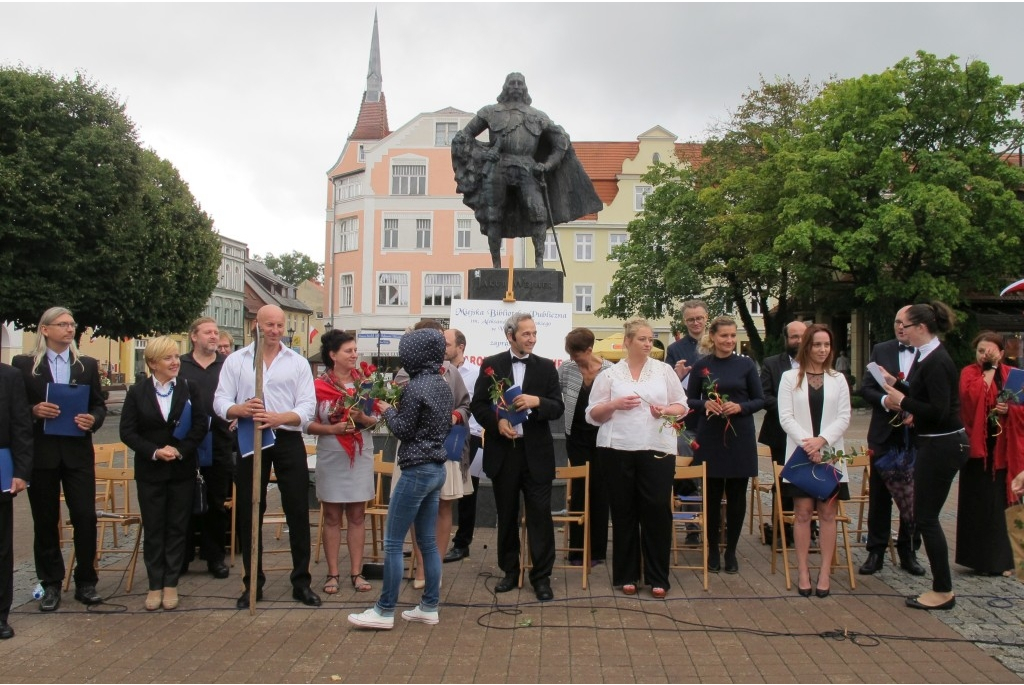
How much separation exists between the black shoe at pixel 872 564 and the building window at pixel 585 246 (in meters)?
46.6

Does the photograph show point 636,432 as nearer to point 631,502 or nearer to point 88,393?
point 631,502

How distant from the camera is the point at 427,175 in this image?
168ft

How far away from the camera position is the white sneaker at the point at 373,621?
5648mm

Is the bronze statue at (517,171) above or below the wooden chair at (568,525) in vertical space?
above

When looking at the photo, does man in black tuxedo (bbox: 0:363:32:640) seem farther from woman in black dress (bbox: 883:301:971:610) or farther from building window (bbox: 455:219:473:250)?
building window (bbox: 455:219:473:250)

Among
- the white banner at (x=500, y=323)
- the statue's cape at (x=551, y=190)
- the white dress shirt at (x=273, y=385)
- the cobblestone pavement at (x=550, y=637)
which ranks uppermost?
the statue's cape at (x=551, y=190)

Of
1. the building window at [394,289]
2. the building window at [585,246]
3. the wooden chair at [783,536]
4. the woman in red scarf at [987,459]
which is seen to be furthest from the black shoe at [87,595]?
the building window at [585,246]

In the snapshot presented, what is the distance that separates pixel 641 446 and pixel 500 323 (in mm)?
3608

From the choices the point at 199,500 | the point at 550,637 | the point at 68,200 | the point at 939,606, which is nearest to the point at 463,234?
the point at 68,200

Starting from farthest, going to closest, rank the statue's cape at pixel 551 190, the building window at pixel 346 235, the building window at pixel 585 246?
1. the building window at pixel 585 246
2. the building window at pixel 346 235
3. the statue's cape at pixel 551 190

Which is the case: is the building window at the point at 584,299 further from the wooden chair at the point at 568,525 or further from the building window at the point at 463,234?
the wooden chair at the point at 568,525

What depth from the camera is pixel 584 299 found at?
5353cm

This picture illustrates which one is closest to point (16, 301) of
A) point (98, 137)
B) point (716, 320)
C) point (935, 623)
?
point (98, 137)

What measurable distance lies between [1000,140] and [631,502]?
92.7 ft
